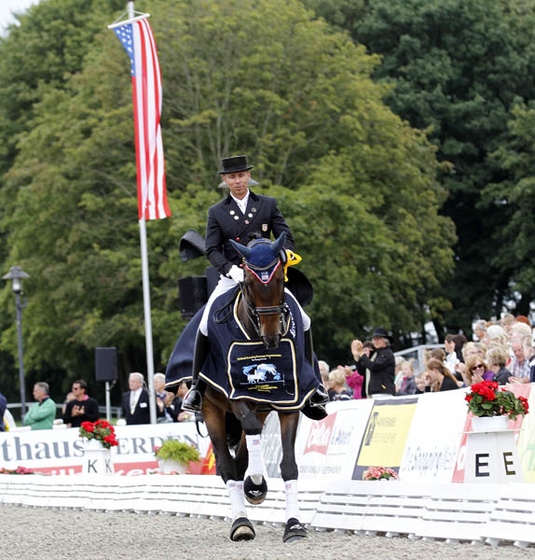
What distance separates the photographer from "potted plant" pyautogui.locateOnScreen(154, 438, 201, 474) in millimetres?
20344

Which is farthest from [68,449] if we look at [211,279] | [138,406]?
[211,279]

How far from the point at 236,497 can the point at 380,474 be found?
2.58m

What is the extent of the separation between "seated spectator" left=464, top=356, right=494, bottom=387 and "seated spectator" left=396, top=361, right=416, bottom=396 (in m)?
4.68

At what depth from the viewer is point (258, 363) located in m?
10.9

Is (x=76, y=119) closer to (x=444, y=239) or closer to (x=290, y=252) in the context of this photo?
(x=444, y=239)

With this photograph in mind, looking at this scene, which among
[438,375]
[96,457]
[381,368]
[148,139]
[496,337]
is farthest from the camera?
[148,139]

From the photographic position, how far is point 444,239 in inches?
1789

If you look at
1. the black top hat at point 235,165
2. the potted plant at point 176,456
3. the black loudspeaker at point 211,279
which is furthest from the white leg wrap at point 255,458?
the potted plant at point 176,456

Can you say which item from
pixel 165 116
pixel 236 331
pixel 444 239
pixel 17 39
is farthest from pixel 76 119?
pixel 236 331

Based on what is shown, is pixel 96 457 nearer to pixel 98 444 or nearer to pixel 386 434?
pixel 98 444

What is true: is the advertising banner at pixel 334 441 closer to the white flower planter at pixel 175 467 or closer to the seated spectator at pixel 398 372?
the seated spectator at pixel 398 372

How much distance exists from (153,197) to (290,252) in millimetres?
16661

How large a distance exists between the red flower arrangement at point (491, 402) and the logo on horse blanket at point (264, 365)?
4.41 feet

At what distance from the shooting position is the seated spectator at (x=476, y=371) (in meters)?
14.4
